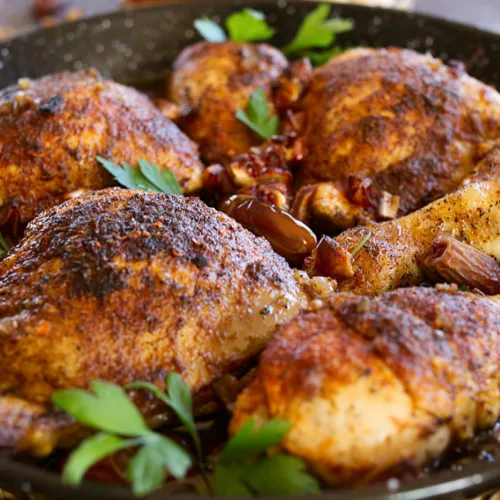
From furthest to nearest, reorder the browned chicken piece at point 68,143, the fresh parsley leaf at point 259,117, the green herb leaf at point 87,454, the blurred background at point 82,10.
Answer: the blurred background at point 82,10
the fresh parsley leaf at point 259,117
the browned chicken piece at point 68,143
the green herb leaf at point 87,454

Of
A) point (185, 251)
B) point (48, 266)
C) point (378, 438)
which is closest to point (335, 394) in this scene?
A: point (378, 438)

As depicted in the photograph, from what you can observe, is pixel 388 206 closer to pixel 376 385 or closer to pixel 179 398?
pixel 376 385

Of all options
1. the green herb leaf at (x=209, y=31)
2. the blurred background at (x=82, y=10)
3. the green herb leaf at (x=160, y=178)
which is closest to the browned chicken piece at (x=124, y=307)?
the green herb leaf at (x=160, y=178)

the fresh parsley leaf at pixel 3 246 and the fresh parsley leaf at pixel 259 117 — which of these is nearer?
the fresh parsley leaf at pixel 3 246

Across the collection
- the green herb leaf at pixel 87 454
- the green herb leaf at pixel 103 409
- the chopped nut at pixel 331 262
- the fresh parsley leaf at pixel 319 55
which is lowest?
the green herb leaf at pixel 87 454

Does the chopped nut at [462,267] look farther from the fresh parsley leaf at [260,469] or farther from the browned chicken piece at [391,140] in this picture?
the fresh parsley leaf at [260,469]

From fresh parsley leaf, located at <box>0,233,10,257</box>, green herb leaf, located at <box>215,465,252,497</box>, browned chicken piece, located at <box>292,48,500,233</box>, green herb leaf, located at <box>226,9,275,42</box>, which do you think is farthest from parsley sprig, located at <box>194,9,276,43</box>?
green herb leaf, located at <box>215,465,252,497</box>

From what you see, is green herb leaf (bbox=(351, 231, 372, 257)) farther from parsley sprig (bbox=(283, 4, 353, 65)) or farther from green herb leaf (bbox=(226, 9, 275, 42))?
green herb leaf (bbox=(226, 9, 275, 42))
